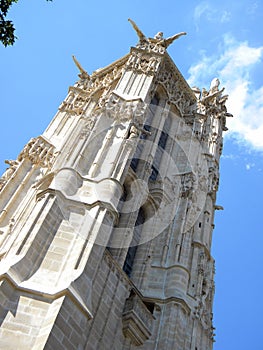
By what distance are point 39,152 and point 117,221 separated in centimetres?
637

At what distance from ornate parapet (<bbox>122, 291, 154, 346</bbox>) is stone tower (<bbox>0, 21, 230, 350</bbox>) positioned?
0.11ft

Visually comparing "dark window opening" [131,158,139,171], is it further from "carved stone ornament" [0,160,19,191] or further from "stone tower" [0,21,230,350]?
"carved stone ornament" [0,160,19,191]

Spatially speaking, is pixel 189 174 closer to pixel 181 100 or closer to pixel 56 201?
pixel 181 100

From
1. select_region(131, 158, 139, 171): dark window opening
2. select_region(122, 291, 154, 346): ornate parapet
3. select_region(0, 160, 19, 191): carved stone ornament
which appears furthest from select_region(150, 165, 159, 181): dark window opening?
select_region(122, 291, 154, 346): ornate parapet

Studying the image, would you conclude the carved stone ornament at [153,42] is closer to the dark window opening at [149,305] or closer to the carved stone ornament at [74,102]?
the carved stone ornament at [74,102]

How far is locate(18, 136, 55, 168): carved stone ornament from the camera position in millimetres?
19234

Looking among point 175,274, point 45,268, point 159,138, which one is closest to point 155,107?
point 159,138

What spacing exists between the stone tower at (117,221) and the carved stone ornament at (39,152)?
0.15 ft

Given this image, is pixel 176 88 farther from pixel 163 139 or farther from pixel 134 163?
pixel 134 163

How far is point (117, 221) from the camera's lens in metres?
14.7

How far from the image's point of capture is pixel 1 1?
8555 mm

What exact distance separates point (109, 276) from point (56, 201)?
2447 mm

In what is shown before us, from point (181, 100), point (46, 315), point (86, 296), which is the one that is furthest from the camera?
point (181, 100)

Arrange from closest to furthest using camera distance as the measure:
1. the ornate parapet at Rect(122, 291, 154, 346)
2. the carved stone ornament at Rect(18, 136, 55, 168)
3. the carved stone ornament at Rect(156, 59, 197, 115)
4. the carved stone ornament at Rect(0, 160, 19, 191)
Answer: the ornate parapet at Rect(122, 291, 154, 346), the carved stone ornament at Rect(0, 160, 19, 191), the carved stone ornament at Rect(18, 136, 55, 168), the carved stone ornament at Rect(156, 59, 197, 115)
